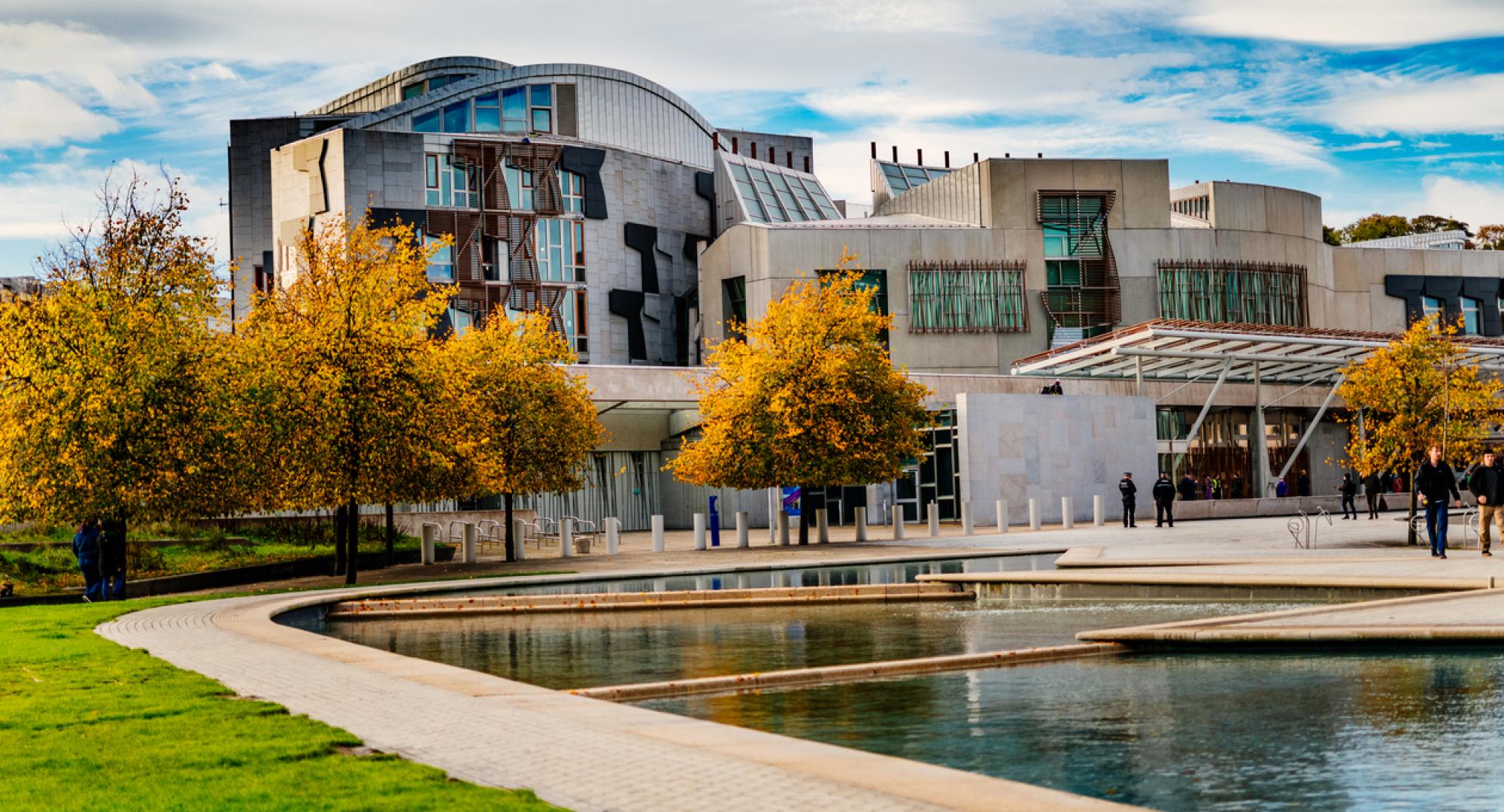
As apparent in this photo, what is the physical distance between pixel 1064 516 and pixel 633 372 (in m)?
14.1

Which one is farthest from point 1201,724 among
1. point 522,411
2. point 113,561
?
point 522,411

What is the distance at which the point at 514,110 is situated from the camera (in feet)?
242

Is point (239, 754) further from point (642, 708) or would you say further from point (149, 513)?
point (149, 513)

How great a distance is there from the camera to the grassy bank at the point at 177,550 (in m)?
26.4

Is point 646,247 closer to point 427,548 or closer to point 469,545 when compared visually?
point 469,545

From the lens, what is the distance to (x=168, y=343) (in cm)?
2423

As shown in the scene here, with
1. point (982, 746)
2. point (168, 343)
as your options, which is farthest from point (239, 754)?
point (168, 343)

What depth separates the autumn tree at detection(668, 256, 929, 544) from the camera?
33.1 metres

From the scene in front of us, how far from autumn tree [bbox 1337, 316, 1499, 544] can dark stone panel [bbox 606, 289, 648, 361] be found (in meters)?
38.3

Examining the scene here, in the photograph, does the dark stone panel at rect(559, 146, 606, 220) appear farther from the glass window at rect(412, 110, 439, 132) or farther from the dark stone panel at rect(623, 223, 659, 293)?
the glass window at rect(412, 110, 439, 132)

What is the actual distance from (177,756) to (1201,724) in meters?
6.13

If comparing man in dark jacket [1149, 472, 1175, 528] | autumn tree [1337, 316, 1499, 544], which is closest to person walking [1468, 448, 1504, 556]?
autumn tree [1337, 316, 1499, 544]

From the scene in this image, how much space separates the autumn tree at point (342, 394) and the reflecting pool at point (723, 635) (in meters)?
7.04

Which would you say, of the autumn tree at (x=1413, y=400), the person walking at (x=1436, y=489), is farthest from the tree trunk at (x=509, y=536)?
the person walking at (x=1436, y=489)
